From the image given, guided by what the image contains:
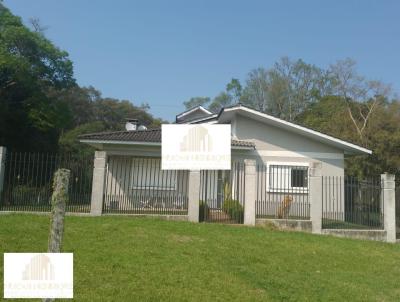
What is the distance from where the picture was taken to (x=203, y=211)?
1299cm

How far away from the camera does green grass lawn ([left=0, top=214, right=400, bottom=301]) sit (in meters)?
6.25

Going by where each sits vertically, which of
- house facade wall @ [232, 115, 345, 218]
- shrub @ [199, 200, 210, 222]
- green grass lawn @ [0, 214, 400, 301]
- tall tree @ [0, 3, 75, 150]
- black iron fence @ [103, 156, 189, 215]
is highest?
tall tree @ [0, 3, 75, 150]

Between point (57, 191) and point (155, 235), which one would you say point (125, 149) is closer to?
point (155, 235)


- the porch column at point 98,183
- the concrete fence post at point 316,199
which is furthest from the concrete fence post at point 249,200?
the porch column at point 98,183

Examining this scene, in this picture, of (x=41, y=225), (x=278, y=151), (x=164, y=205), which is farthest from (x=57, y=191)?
(x=278, y=151)

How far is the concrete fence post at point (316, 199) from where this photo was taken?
12734mm

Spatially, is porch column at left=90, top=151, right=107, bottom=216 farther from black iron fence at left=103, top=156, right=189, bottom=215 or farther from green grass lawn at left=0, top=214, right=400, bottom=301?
green grass lawn at left=0, top=214, right=400, bottom=301

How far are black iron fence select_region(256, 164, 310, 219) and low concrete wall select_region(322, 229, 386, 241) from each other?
1158mm

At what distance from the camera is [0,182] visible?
12.1 meters

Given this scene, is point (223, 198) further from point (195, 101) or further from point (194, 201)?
point (195, 101)

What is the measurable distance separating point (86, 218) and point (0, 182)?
2815mm

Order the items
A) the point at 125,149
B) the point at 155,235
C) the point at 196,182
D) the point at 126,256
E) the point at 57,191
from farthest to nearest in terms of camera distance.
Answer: the point at 125,149 < the point at 196,182 < the point at 155,235 < the point at 126,256 < the point at 57,191

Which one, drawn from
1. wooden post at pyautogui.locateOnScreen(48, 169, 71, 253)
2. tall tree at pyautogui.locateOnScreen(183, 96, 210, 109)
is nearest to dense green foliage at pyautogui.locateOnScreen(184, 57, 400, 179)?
tall tree at pyautogui.locateOnScreen(183, 96, 210, 109)

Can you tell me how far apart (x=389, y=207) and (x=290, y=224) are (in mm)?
3207
